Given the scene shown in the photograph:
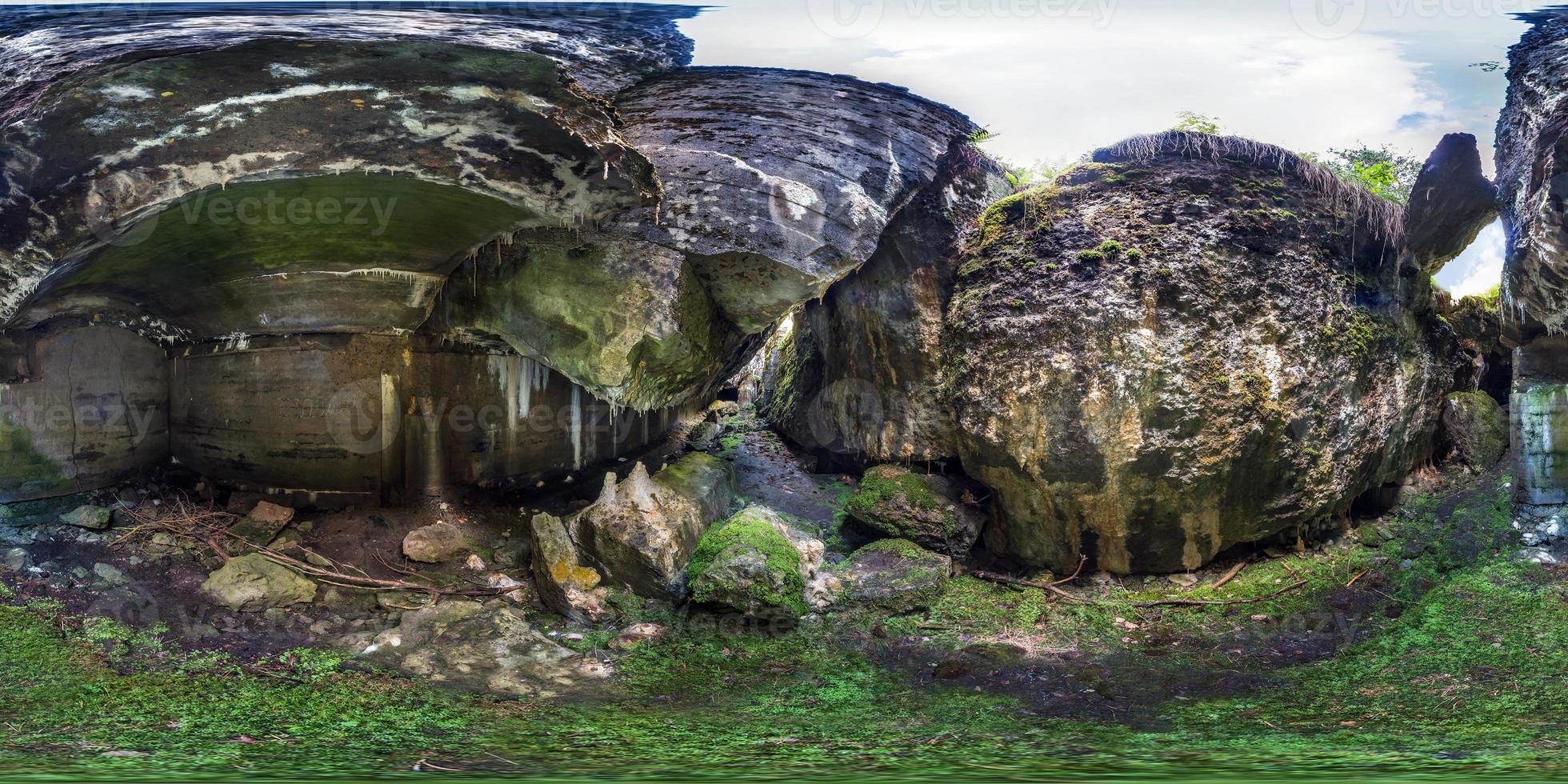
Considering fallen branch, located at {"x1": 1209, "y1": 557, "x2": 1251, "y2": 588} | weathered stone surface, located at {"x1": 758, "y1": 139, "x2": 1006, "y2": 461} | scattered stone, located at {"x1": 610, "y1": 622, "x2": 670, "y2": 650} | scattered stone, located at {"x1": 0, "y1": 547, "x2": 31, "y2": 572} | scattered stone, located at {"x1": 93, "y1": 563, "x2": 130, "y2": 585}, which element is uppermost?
weathered stone surface, located at {"x1": 758, "y1": 139, "x2": 1006, "y2": 461}

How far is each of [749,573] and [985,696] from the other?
2.04 metres

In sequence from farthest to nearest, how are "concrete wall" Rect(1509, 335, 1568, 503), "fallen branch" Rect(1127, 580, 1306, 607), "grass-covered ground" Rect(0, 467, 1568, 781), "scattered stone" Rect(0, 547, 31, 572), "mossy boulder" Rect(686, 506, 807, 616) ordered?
"concrete wall" Rect(1509, 335, 1568, 503) → "fallen branch" Rect(1127, 580, 1306, 607) → "mossy boulder" Rect(686, 506, 807, 616) → "scattered stone" Rect(0, 547, 31, 572) → "grass-covered ground" Rect(0, 467, 1568, 781)

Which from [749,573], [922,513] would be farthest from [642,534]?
[922,513]

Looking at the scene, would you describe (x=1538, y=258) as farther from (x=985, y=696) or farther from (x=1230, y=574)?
(x=985, y=696)

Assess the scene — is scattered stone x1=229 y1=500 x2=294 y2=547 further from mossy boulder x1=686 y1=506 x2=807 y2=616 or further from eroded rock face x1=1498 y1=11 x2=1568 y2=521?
eroded rock face x1=1498 y1=11 x2=1568 y2=521

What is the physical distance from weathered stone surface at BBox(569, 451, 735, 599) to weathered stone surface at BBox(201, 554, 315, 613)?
2.15 meters

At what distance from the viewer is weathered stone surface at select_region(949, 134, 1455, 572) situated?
7297 mm

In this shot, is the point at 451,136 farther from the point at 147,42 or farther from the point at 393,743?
the point at 393,743

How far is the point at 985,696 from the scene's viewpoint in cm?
588

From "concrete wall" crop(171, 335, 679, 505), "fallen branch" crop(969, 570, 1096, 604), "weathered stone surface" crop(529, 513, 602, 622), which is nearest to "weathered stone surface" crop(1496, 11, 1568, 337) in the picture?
"fallen branch" crop(969, 570, 1096, 604)

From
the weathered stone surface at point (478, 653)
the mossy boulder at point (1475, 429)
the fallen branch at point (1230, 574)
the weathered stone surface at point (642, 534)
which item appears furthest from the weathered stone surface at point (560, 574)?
the mossy boulder at point (1475, 429)

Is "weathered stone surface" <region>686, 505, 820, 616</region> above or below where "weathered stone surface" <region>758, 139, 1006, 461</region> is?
below

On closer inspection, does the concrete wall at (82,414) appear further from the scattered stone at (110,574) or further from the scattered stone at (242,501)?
the scattered stone at (110,574)

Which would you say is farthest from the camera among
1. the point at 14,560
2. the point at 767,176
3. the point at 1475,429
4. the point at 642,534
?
the point at 1475,429
